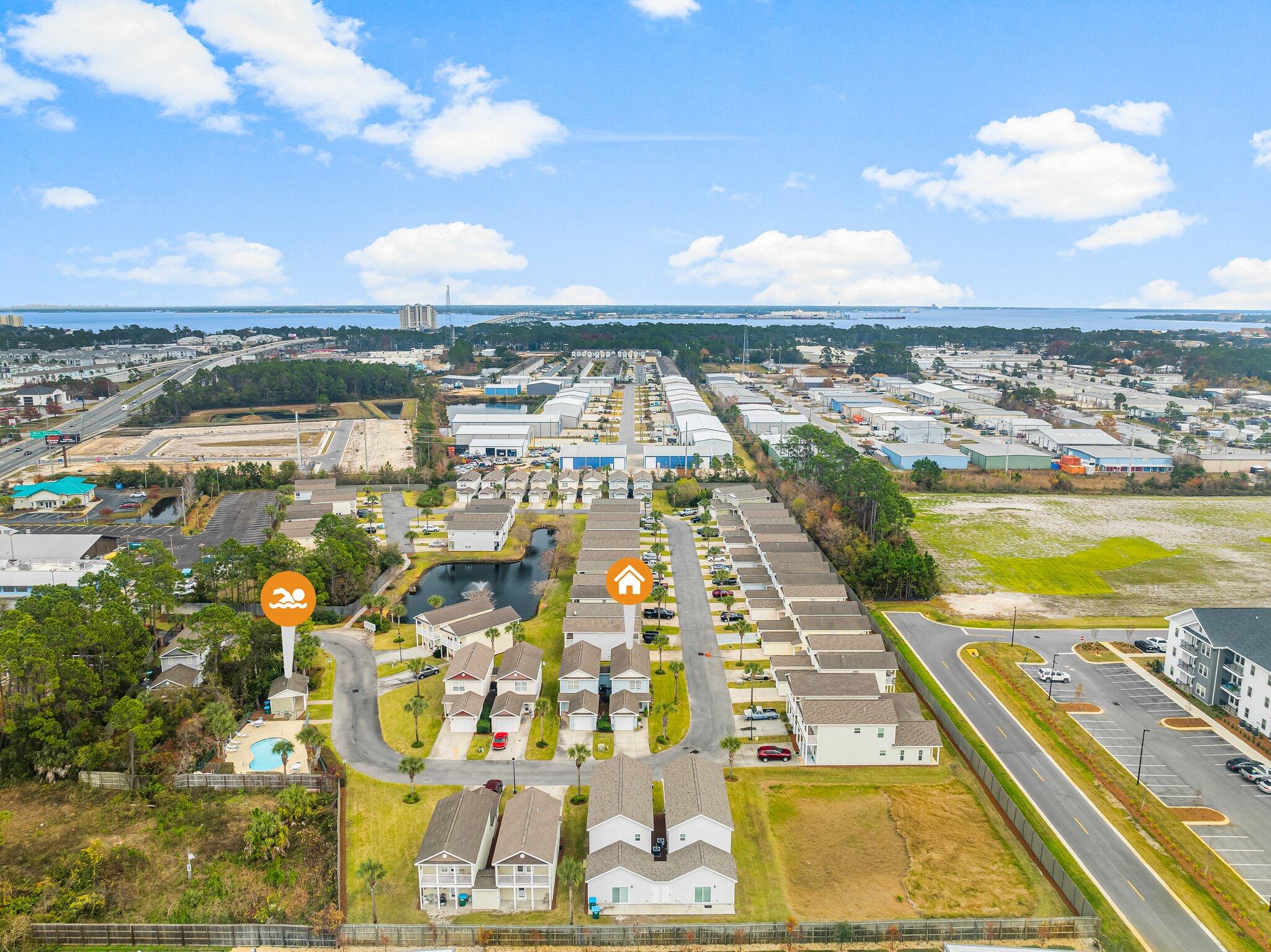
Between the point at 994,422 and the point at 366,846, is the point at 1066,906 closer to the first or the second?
the point at 366,846

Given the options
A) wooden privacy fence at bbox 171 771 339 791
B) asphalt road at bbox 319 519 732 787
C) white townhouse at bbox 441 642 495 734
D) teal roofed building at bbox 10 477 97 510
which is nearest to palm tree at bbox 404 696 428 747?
asphalt road at bbox 319 519 732 787

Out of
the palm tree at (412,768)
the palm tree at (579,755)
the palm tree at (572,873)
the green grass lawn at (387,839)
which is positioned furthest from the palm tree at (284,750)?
the palm tree at (572,873)

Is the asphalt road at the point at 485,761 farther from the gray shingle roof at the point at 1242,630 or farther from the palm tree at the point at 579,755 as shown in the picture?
the gray shingle roof at the point at 1242,630

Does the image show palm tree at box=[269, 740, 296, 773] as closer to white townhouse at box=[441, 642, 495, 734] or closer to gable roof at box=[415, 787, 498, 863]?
white townhouse at box=[441, 642, 495, 734]

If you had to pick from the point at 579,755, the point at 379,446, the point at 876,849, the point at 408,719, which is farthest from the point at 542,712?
the point at 379,446

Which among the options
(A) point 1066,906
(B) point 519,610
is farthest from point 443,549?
(A) point 1066,906
